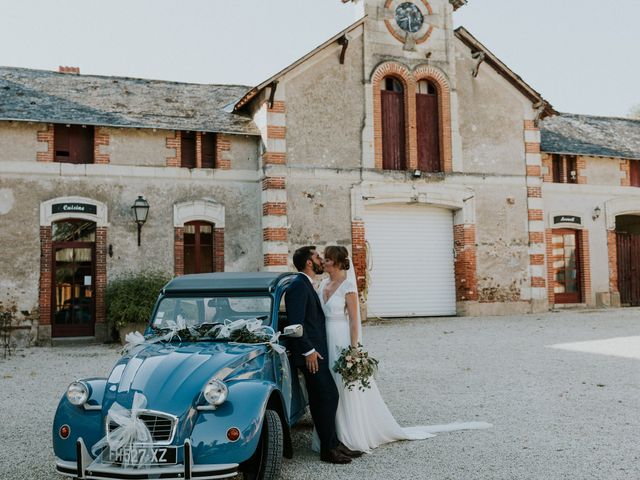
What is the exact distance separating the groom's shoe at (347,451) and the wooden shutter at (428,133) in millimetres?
13449

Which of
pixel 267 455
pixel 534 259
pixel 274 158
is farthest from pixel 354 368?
pixel 534 259

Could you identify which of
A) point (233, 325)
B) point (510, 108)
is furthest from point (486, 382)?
point (510, 108)

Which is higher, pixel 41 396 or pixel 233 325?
pixel 233 325

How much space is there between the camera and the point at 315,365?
5.50 m

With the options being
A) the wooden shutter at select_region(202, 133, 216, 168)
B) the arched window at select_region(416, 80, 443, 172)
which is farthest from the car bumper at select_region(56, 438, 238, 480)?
the arched window at select_region(416, 80, 443, 172)

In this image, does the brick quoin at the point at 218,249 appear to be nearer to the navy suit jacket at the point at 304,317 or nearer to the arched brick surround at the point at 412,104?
the arched brick surround at the point at 412,104

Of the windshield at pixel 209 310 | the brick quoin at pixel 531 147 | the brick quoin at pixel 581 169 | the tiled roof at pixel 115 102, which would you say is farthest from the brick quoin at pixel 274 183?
the windshield at pixel 209 310

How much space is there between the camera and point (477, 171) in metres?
18.7

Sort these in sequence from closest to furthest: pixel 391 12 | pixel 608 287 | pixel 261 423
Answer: pixel 261 423, pixel 391 12, pixel 608 287

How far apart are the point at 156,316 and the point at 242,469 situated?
1746mm

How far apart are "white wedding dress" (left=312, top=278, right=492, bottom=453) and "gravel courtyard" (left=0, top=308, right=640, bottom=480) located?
0.47ft

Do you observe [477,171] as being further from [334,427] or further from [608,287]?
[334,427]

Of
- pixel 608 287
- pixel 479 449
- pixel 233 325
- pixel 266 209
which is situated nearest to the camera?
pixel 233 325

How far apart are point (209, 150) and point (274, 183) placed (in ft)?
6.79
